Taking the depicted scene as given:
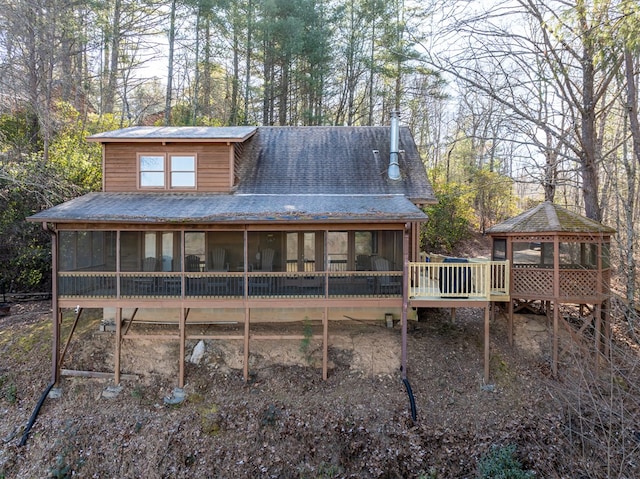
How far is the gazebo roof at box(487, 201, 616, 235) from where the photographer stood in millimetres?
9555

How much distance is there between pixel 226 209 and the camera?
9383 mm

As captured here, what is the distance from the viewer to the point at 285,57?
20641 mm

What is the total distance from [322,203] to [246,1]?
17.1m

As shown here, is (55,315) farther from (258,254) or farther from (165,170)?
(258,254)

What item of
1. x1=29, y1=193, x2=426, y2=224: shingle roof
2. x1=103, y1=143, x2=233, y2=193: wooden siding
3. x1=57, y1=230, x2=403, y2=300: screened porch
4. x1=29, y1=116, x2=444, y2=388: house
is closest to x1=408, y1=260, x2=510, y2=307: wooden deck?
→ x1=29, y1=116, x2=444, y2=388: house

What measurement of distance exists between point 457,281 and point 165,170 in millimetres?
9462

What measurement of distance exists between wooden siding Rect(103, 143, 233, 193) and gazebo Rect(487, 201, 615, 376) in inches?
350

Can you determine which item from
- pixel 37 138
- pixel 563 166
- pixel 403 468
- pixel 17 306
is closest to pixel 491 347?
pixel 403 468

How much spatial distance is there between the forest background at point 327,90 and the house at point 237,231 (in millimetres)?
2423

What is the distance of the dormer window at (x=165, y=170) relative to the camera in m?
11.2

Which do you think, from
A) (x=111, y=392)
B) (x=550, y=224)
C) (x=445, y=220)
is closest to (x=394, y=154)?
(x=550, y=224)

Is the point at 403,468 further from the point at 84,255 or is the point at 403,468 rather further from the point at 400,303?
the point at 84,255

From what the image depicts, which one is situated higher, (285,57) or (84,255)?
(285,57)

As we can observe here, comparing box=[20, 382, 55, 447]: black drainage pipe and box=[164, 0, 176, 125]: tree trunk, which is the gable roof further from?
box=[164, 0, 176, 125]: tree trunk
